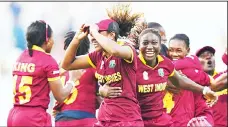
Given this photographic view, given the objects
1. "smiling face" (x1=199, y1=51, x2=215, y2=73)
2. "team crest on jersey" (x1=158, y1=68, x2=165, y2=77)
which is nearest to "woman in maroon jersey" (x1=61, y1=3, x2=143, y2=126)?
"team crest on jersey" (x1=158, y1=68, x2=165, y2=77)

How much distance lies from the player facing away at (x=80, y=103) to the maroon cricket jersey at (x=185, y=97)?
2.98ft

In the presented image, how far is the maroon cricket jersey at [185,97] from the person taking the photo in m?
8.78

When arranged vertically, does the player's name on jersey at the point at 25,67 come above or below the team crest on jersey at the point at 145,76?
above

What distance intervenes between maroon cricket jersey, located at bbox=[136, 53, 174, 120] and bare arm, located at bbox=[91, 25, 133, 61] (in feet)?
1.81

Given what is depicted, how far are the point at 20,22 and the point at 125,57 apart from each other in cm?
638

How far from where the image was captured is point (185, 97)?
8812 mm

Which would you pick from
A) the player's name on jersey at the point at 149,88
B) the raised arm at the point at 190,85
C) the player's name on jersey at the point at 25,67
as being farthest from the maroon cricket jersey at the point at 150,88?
the player's name on jersey at the point at 25,67

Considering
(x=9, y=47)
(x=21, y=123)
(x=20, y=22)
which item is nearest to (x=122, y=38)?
(x=21, y=123)

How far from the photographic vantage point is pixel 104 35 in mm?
7551

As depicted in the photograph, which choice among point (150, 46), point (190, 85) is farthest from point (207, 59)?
point (150, 46)

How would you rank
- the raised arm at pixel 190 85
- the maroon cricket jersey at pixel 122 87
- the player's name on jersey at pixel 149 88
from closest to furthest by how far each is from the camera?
the maroon cricket jersey at pixel 122 87 → the player's name on jersey at pixel 149 88 → the raised arm at pixel 190 85

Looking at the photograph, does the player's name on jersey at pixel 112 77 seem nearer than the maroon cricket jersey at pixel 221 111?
Yes

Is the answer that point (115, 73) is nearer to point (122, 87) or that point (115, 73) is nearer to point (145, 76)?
point (122, 87)

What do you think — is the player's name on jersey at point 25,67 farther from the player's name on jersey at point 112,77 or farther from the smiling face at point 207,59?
the smiling face at point 207,59
